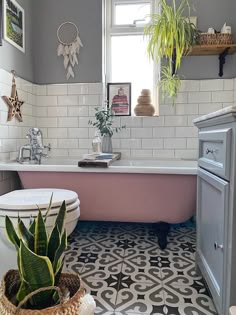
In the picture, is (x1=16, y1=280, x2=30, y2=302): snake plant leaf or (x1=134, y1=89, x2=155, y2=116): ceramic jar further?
(x1=134, y1=89, x2=155, y2=116): ceramic jar

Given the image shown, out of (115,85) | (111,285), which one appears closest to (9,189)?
(111,285)

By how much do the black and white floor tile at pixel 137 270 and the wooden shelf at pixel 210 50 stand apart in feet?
5.07

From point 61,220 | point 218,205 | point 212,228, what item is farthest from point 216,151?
point 61,220

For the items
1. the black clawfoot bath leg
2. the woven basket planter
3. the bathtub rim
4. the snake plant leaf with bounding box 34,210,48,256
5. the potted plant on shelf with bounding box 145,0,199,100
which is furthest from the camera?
the potted plant on shelf with bounding box 145,0,199,100

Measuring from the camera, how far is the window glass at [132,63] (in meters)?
2.78

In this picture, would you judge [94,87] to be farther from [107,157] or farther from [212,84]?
[212,84]

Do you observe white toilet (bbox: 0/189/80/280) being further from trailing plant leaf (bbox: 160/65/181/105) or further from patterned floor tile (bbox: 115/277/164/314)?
trailing plant leaf (bbox: 160/65/181/105)

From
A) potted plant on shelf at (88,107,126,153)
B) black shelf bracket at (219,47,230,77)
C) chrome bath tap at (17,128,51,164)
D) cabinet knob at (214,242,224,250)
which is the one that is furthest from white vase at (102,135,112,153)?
cabinet knob at (214,242,224,250)

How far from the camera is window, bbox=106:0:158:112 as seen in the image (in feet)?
9.00

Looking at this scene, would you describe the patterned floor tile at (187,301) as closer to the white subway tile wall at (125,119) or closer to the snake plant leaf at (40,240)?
the snake plant leaf at (40,240)

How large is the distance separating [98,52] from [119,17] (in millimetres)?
461

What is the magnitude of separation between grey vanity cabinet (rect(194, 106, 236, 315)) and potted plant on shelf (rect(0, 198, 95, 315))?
1.68 feet

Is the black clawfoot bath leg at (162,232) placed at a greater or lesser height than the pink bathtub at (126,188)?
lesser

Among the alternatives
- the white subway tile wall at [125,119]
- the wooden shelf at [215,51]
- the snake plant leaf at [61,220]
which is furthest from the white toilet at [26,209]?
the wooden shelf at [215,51]
